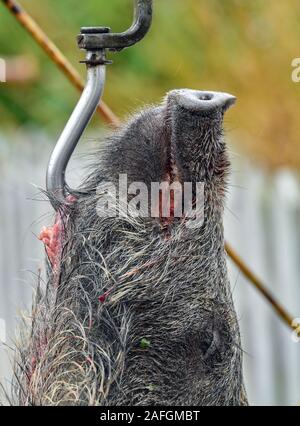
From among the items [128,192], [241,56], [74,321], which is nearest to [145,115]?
[128,192]

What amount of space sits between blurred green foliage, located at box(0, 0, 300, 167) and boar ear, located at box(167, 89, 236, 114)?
6.16 metres

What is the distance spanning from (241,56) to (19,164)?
6.91ft

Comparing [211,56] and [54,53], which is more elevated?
[211,56]

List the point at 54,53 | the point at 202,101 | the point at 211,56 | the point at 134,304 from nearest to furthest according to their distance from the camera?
the point at 202,101, the point at 134,304, the point at 54,53, the point at 211,56

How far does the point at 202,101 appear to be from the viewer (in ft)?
6.34

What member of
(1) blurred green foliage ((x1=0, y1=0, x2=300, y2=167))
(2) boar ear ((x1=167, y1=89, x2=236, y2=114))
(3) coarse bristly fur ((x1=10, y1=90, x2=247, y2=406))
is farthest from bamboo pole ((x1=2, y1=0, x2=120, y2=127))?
(1) blurred green foliage ((x1=0, y1=0, x2=300, y2=167))

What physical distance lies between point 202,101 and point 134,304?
0.45 metres

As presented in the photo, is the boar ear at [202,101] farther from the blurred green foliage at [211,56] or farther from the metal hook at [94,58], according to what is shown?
the blurred green foliage at [211,56]

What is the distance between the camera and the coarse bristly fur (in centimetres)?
208

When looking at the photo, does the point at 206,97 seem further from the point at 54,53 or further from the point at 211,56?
the point at 211,56

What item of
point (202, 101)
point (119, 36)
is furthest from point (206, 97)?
point (119, 36)

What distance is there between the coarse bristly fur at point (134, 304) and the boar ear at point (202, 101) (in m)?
0.10

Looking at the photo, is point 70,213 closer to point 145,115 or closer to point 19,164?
point 145,115
